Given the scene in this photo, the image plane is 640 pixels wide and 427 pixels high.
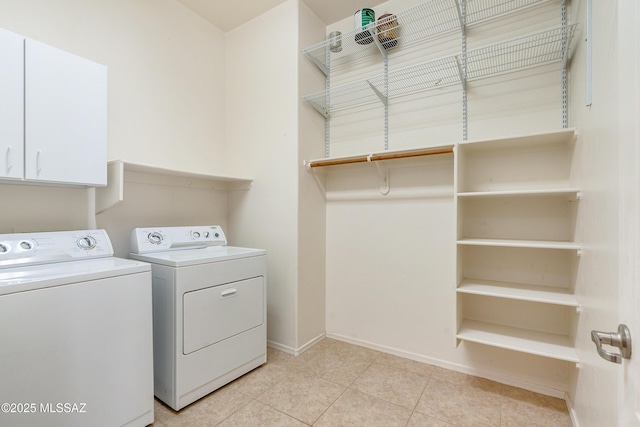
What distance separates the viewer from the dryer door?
164 centimetres

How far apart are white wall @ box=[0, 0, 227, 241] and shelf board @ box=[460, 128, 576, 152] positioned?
204 cm

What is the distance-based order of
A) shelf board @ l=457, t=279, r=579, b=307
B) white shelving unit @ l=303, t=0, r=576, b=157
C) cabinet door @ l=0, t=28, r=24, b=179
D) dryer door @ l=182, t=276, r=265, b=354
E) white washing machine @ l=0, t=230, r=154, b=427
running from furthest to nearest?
white shelving unit @ l=303, t=0, r=576, b=157
dryer door @ l=182, t=276, r=265, b=354
shelf board @ l=457, t=279, r=579, b=307
cabinet door @ l=0, t=28, r=24, b=179
white washing machine @ l=0, t=230, r=154, b=427

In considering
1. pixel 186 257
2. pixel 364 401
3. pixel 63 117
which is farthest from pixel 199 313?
pixel 63 117

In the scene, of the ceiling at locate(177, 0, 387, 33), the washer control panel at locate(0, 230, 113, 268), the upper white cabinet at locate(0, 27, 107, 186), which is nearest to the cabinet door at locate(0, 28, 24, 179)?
the upper white cabinet at locate(0, 27, 107, 186)

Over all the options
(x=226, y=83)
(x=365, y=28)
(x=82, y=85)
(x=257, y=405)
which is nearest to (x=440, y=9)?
(x=365, y=28)

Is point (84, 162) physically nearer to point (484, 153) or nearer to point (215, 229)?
point (215, 229)

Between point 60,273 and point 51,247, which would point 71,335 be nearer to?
point 60,273

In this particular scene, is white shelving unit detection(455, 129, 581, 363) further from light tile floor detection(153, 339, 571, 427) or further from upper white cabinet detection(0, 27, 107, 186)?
upper white cabinet detection(0, 27, 107, 186)

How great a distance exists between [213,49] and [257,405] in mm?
2764

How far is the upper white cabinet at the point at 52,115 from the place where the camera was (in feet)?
4.38

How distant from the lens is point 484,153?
195cm

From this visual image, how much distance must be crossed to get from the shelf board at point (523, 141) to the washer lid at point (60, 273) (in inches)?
76.1

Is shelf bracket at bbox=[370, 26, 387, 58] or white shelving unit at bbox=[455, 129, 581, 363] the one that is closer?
white shelving unit at bbox=[455, 129, 581, 363]

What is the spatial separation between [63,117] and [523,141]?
249 centimetres
